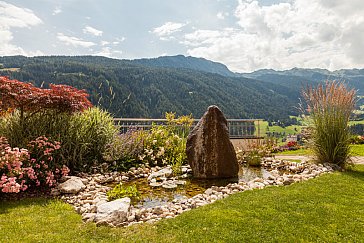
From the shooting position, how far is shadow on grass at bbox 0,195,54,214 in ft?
12.8

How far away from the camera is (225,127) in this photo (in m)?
6.27

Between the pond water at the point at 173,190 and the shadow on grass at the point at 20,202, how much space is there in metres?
1.42

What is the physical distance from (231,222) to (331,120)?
4120mm

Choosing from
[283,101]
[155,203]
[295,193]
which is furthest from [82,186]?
[283,101]

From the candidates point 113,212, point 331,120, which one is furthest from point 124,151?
point 331,120

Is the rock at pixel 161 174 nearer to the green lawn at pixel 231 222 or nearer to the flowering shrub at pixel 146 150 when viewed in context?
the flowering shrub at pixel 146 150

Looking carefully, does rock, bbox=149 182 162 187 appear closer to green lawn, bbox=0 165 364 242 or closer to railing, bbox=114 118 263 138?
green lawn, bbox=0 165 364 242

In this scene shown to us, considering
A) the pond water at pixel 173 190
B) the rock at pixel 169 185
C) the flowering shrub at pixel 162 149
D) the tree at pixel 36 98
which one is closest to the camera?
the pond water at pixel 173 190

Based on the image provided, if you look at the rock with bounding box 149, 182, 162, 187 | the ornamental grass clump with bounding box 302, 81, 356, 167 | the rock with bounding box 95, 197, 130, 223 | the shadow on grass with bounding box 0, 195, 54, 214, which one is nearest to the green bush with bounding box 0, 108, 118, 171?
the shadow on grass with bounding box 0, 195, 54, 214

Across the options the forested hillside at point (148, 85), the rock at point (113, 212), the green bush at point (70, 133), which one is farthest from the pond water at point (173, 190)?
the forested hillside at point (148, 85)

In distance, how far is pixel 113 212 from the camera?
3.38m

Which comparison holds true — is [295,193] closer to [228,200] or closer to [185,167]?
[228,200]

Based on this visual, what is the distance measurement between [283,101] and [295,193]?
153389 mm

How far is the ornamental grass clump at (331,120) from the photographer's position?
19.5ft
